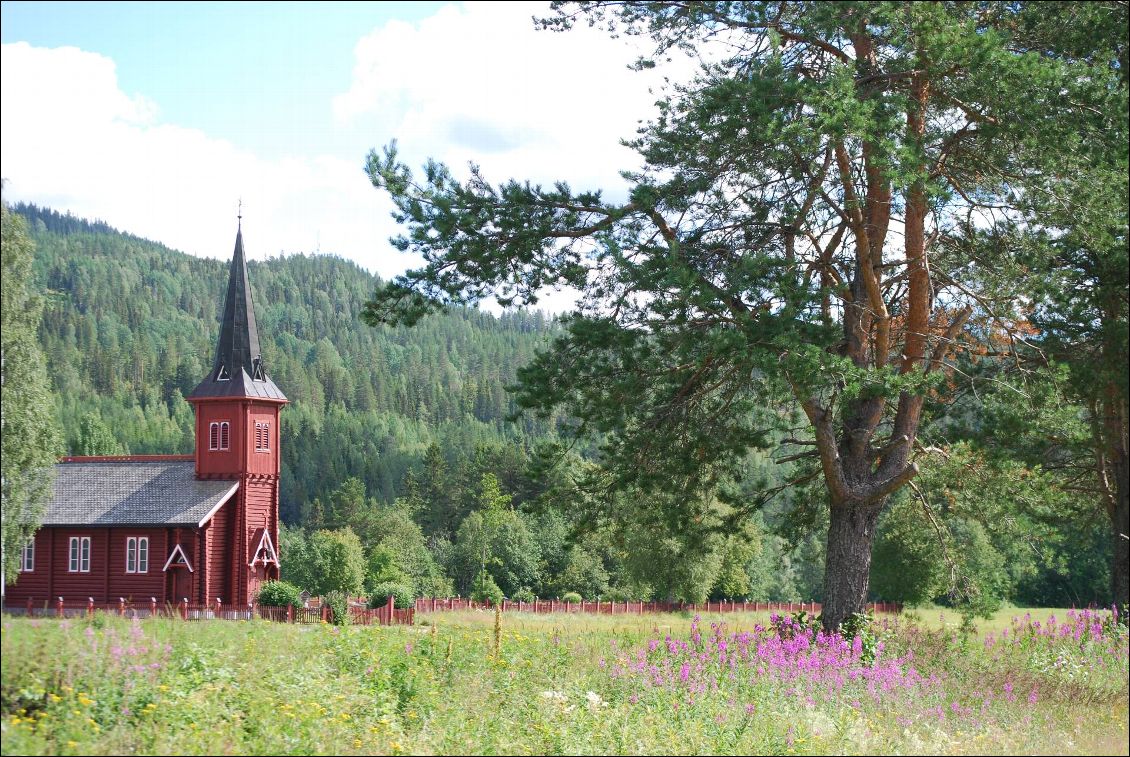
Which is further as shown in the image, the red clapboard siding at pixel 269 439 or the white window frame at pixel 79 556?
the red clapboard siding at pixel 269 439

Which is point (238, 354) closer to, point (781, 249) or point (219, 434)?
point (219, 434)

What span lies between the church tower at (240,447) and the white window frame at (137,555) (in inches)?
82.1

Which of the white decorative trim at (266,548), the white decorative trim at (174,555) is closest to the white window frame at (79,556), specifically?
the white decorative trim at (174,555)

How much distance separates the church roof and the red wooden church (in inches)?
1.6

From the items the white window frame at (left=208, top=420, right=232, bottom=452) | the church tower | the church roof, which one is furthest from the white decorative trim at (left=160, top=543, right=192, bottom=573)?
the church roof

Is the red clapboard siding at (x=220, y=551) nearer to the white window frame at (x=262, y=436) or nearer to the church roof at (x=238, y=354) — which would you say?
the white window frame at (x=262, y=436)

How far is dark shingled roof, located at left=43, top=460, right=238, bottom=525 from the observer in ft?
124

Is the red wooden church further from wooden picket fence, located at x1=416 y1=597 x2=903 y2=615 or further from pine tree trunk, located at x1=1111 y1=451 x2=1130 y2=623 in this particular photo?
pine tree trunk, located at x1=1111 y1=451 x2=1130 y2=623

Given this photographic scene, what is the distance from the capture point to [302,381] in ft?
472

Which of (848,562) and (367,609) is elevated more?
(848,562)

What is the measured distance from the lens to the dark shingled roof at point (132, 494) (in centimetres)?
3794

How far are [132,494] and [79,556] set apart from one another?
2.61 metres

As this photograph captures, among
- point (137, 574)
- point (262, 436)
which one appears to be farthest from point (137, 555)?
point (262, 436)

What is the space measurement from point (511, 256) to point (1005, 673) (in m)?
7.54
